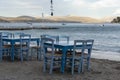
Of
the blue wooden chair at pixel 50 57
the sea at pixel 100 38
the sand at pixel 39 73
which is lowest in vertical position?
the sea at pixel 100 38

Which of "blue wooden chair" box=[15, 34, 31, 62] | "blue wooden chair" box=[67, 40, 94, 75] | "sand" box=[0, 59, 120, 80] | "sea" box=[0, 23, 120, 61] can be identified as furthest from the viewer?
"sea" box=[0, 23, 120, 61]

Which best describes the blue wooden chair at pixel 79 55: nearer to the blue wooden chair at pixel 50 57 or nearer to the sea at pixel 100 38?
the blue wooden chair at pixel 50 57

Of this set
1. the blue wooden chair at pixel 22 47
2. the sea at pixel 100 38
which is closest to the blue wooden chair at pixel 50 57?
the blue wooden chair at pixel 22 47

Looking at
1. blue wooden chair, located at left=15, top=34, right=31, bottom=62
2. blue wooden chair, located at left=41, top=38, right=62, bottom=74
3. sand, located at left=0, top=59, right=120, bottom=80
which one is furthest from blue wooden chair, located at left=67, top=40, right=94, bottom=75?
blue wooden chair, located at left=15, top=34, right=31, bottom=62

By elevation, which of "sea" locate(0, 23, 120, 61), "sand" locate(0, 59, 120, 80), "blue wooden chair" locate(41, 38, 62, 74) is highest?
"blue wooden chair" locate(41, 38, 62, 74)

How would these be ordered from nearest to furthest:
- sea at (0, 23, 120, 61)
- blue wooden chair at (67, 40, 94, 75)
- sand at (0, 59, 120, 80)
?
sand at (0, 59, 120, 80), blue wooden chair at (67, 40, 94, 75), sea at (0, 23, 120, 61)

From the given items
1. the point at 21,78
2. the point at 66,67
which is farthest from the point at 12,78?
the point at 66,67

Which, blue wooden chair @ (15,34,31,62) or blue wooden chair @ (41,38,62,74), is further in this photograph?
blue wooden chair @ (15,34,31,62)

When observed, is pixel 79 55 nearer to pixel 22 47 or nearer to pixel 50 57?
pixel 50 57

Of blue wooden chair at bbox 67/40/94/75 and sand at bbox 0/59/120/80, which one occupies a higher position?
blue wooden chair at bbox 67/40/94/75

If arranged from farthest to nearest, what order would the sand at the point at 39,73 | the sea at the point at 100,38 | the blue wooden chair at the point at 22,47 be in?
the sea at the point at 100,38 → the blue wooden chair at the point at 22,47 → the sand at the point at 39,73

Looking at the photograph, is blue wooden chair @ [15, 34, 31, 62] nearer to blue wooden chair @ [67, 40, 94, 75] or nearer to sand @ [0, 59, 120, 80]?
sand @ [0, 59, 120, 80]

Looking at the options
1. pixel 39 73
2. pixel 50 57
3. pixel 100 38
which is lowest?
pixel 100 38

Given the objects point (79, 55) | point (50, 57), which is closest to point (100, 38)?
point (79, 55)
